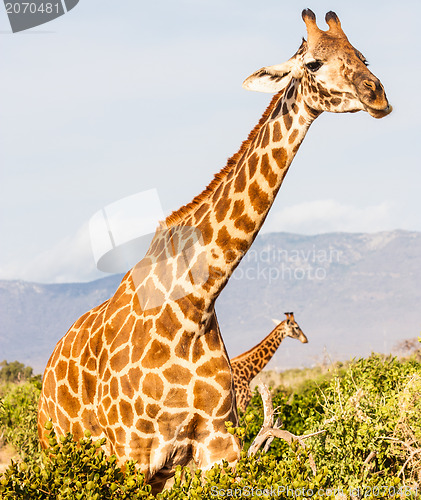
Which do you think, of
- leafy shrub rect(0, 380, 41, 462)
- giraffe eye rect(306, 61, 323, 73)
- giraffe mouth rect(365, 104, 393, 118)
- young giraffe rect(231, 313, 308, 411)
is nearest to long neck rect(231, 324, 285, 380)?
young giraffe rect(231, 313, 308, 411)

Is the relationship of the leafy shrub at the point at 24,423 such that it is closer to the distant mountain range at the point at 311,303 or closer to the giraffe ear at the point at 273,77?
the giraffe ear at the point at 273,77

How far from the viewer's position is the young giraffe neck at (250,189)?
225 inches

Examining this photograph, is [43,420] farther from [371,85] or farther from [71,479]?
[371,85]

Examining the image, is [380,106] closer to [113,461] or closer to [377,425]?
[113,461]

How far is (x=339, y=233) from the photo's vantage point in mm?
188375


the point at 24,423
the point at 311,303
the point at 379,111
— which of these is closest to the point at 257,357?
the point at 24,423

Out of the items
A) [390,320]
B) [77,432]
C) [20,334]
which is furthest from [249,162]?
[20,334]

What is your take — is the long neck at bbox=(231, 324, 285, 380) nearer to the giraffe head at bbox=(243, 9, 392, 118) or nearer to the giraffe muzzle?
the giraffe head at bbox=(243, 9, 392, 118)

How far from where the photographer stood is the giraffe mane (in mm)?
6184

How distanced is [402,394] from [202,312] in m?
4.02

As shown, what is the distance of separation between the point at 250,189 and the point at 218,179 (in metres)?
0.63

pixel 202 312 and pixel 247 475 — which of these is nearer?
pixel 247 475

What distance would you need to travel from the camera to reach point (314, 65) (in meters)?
5.62

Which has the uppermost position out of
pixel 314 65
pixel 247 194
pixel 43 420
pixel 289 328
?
pixel 314 65
